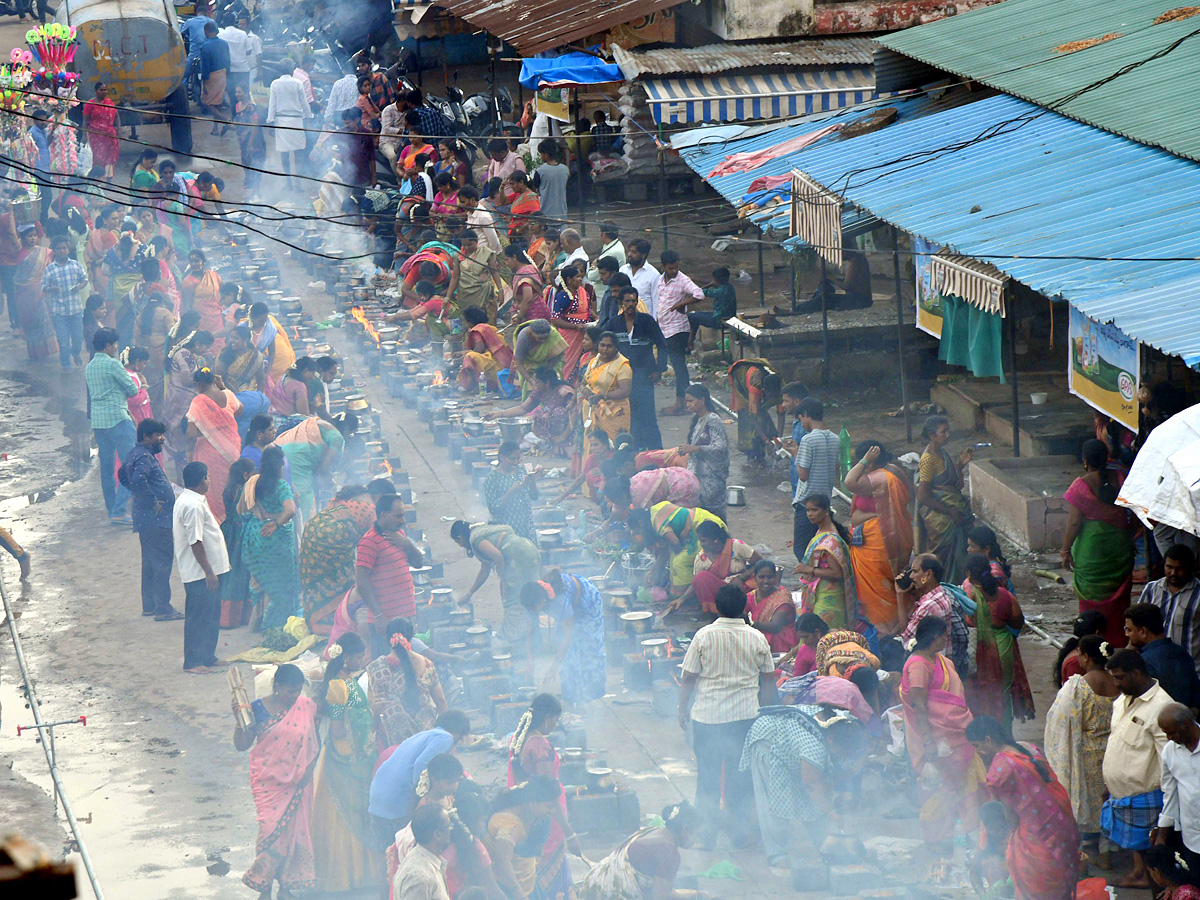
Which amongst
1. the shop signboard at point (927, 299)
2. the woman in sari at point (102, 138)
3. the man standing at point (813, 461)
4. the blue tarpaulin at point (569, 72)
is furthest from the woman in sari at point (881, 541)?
the woman in sari at point (102, 138)

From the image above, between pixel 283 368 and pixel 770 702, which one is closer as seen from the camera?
pixel 770 702

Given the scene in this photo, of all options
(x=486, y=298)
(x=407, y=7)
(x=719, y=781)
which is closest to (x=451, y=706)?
(x=719, y=781)

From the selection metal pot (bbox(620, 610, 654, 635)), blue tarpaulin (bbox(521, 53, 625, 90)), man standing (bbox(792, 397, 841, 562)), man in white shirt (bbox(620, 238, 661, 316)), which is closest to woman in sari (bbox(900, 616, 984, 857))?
metal pot (bbox(620, 610, 654, 635))

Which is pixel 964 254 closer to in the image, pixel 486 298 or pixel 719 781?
pixel 719 781

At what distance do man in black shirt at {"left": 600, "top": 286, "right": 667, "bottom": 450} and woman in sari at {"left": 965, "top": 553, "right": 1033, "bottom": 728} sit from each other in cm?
466

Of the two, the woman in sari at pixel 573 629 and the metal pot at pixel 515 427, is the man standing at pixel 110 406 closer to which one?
the metal pot at pixel 515 427

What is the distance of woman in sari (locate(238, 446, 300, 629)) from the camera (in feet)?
30.7

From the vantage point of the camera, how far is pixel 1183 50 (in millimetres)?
12047

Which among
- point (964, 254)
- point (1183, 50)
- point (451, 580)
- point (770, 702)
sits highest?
point (1183, 50)

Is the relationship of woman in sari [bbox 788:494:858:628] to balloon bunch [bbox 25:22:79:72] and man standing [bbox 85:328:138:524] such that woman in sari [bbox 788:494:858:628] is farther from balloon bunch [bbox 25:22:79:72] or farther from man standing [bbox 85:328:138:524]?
balloon bunch [bbox 25:22:79:72]

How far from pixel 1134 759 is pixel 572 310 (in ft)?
25.3

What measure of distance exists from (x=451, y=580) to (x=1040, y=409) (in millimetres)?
5175

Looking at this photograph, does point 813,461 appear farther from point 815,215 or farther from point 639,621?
point 815,215

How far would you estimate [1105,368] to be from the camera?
916 cm
